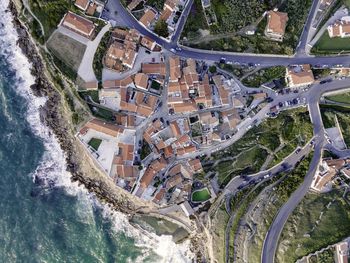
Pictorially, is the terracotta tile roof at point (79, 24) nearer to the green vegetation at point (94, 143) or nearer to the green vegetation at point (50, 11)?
the green vegetation at point (50, 11)

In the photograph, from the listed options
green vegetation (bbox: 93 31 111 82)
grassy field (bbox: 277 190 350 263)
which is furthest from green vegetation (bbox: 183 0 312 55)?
grassy field (bbox: 277 190 350 263)

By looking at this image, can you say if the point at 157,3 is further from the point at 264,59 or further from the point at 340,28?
the point at 340,28

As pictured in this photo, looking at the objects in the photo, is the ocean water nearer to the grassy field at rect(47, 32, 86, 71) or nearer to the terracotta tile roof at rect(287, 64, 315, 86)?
the grassy field at rect(47, 32, 86, 71)

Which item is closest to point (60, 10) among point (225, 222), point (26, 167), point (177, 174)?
point (26, 167)

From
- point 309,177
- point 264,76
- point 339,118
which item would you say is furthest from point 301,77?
point 309,177

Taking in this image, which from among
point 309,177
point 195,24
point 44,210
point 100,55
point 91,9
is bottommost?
point 44,210
